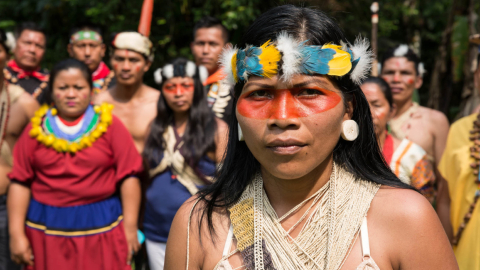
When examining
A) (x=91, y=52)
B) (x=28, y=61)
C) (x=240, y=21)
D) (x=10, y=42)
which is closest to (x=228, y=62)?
(x=10, y=42)

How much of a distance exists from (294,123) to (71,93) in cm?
266

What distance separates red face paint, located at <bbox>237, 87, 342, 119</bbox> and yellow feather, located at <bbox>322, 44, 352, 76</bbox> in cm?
8

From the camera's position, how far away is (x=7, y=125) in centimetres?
427

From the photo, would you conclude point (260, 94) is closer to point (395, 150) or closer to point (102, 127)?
point (102, 127)

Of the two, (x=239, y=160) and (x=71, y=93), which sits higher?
(x=71, y=93)

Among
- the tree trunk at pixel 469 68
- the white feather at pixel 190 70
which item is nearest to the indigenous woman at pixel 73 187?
the white feather at pixel 190 70

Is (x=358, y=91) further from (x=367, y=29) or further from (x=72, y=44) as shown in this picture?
(x=367, y=29)

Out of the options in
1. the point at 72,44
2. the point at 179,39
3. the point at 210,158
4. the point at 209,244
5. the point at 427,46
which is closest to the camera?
the point at 209,244

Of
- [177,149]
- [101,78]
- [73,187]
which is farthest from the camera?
[101,78]

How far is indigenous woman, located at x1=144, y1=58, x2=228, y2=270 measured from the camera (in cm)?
376

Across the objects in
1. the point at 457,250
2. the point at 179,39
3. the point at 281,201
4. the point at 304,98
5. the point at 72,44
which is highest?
the point at 179,39

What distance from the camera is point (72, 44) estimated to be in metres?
5.78

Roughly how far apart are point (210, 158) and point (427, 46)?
28.6 ft

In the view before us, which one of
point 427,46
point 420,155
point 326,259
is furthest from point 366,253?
point 427,46
